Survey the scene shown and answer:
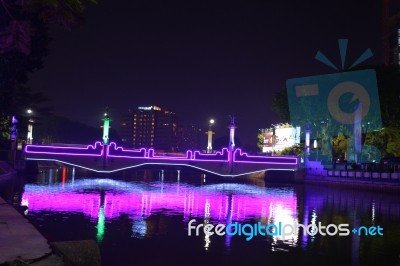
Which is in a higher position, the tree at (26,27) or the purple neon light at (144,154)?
the tree at (26,27)

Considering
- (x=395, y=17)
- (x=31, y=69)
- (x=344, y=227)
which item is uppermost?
(x=395, y=17)

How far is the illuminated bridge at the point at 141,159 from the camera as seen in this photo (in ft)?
170

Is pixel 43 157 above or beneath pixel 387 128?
beneath

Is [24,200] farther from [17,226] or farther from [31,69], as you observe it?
[17,226]

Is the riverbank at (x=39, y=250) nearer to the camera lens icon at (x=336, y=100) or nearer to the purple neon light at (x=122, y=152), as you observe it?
the purple neon light at (x=122, y=152)

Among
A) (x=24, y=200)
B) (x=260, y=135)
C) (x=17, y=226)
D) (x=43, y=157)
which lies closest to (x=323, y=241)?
(x=17, y=226)

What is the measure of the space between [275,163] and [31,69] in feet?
154

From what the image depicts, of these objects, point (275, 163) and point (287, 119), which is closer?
point (275, 163)

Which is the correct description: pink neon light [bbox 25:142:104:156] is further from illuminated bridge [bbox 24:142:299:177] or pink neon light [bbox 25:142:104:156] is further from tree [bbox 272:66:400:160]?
tree [bbox 272:66:400:160]

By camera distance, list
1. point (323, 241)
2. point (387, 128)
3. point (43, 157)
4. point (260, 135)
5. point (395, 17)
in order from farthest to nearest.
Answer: point (395, 17), point (260, 135), point (387, 128), point (43, 157), point (323, 241)

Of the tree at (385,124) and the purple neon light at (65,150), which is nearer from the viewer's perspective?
the purple neon light at (65,150)

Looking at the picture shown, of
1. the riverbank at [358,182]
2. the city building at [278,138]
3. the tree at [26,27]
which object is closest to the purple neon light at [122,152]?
the riverbank at [358,182]

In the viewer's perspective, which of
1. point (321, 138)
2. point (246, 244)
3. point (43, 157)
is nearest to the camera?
point (246, 244)

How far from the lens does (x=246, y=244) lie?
15359 mm
